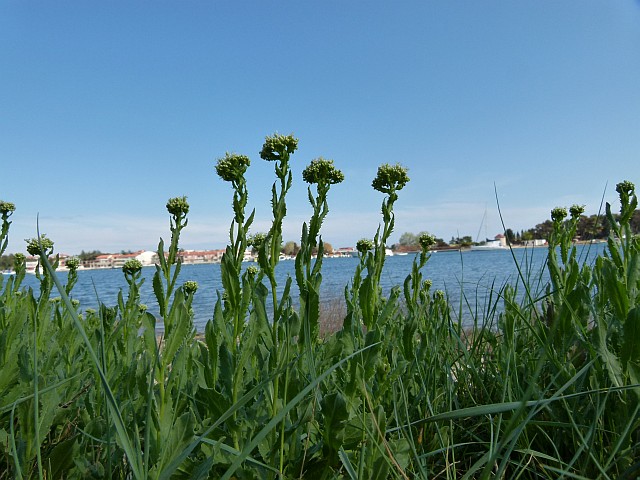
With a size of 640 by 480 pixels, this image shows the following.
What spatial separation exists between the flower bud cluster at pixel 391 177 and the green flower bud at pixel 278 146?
39 centimetres

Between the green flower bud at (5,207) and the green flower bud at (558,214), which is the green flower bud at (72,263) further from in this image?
the green flower bud at (558,214)

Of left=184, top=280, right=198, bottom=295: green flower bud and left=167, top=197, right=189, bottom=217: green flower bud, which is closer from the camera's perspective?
left=167, top=197, right=189, bottom=217: green flower bud

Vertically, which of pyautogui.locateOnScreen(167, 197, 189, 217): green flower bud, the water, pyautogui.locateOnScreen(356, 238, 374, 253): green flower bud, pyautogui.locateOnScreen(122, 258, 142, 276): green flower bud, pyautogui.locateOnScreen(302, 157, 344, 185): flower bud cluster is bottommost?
the water

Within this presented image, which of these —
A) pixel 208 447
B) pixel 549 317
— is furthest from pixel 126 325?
Result: pixel 549 317

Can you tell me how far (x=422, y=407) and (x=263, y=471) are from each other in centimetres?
74

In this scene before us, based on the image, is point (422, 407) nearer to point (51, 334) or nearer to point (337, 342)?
point (337, 342)

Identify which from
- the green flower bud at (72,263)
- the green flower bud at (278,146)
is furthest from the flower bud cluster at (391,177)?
the green flower bud at (72,263)

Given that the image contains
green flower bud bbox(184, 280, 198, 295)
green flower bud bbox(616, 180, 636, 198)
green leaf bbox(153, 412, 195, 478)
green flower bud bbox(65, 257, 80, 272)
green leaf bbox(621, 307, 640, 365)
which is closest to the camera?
green leaf bbox(153, 412, 195, 478)

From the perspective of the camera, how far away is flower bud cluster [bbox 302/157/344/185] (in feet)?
5.38

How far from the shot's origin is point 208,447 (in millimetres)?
1217

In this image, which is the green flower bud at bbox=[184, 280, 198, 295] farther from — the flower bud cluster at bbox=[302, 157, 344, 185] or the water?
the flower bud cluster at bbox=[302, 157, 344, 185]

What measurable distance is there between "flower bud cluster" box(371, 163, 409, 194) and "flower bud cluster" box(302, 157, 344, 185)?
15 cm

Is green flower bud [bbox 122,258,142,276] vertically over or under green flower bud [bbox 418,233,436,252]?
under

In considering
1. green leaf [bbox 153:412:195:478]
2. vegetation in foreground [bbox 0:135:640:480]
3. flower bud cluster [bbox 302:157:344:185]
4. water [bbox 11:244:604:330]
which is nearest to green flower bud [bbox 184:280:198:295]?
water [bbox 11:244:604:330]
